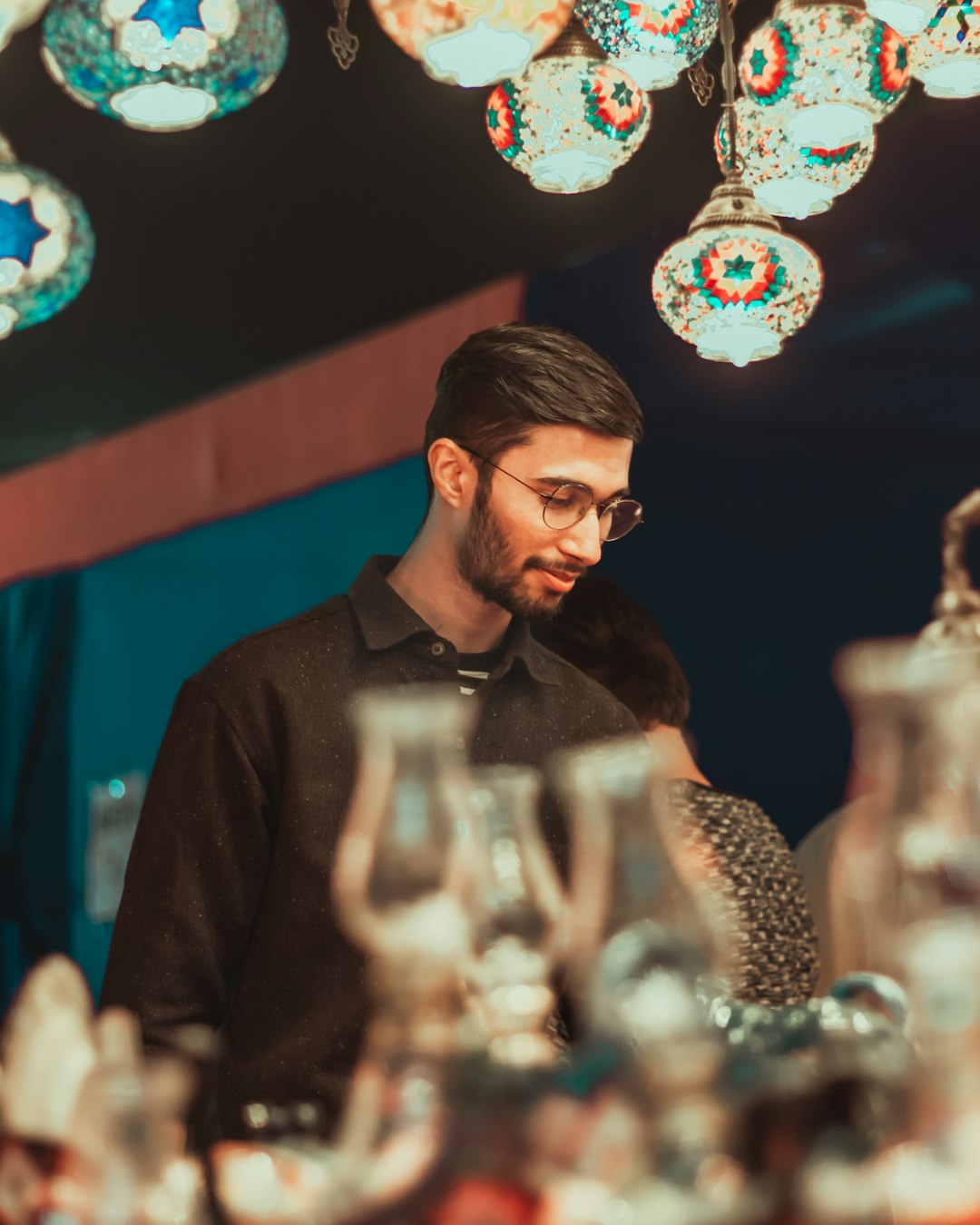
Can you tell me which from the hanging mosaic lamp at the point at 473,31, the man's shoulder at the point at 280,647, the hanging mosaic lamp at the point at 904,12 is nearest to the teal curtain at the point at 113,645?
the man's shoulder at the point at 280,647

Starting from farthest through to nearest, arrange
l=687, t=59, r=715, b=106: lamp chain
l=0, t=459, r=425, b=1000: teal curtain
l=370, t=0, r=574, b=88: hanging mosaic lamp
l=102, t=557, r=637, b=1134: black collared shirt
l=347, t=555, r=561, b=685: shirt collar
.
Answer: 1. l=0, t=459, r=425, b=1000: teal curtain
2. l=687, t=59, r=715, b=106: lamp chain
3. l=347, t=555, r=561, b=685: shirt collar
4. l=102, t=557, r=637, b=1134: black collared shirt
5. l=370, t=0, r=574, b=88: hanging mosaic lamp

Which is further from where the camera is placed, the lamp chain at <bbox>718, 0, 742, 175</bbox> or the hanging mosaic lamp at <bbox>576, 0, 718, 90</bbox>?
the lamp chain at <bbox>718, 0, 742, 175</bbox>

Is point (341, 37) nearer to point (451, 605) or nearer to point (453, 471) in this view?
point (453, 471)

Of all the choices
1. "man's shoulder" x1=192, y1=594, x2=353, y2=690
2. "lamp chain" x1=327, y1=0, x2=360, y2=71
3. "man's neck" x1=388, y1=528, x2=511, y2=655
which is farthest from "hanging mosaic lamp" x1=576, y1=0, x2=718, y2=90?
"man's shoulder" x1=192, y1=594, x2=353, y2=690

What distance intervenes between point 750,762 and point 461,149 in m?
2.16

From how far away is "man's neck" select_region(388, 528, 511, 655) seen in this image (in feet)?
6.39

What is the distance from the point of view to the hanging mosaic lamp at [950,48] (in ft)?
6.16

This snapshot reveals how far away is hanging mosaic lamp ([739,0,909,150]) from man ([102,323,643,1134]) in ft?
1.23

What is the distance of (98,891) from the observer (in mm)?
5262

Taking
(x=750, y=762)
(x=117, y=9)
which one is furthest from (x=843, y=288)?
(x=117, y=9)

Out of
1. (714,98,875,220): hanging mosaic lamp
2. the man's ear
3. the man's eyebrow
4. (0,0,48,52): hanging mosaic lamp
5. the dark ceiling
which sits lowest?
the dark ceiling

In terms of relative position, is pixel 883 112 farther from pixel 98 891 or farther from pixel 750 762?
pixel 98 891

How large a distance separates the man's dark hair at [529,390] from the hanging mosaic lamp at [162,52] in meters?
0.46

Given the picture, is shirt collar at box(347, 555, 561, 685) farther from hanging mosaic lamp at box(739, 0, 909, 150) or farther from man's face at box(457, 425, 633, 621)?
hanging mosaic lamp at box(739, 0, 909, 150)
